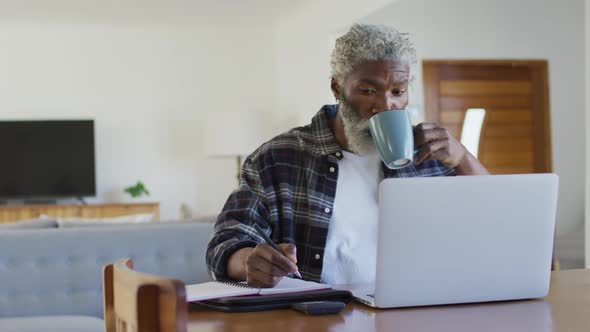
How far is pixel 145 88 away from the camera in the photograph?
305 inches

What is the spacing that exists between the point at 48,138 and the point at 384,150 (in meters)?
6.51

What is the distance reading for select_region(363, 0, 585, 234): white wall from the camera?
6.40 metres

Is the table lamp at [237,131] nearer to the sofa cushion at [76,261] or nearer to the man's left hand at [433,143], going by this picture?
the sofa cushion at [76,261]

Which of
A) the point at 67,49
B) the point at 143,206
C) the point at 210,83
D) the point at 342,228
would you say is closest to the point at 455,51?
the point at 210,83

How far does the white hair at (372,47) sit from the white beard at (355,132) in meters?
0.09

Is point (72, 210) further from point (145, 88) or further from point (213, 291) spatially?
point (213, 291)

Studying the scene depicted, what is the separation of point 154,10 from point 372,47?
5526mm

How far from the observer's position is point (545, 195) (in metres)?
1.30

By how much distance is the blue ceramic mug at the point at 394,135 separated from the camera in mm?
1396

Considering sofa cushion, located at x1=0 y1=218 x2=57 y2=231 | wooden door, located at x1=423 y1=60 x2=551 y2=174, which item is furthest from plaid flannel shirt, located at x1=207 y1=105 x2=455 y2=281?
wooden door, located at x1=423 y1=60 x2=551 y2=174

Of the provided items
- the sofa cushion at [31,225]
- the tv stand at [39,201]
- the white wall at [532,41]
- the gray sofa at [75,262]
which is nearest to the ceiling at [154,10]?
the white wall at [532,41]

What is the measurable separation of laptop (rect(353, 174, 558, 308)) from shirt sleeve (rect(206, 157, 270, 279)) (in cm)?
40

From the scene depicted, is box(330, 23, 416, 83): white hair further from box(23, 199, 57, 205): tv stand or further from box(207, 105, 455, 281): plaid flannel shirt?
box(23, 199, 57, 205): tv stand

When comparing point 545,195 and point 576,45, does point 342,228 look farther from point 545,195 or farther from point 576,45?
point 576,45
